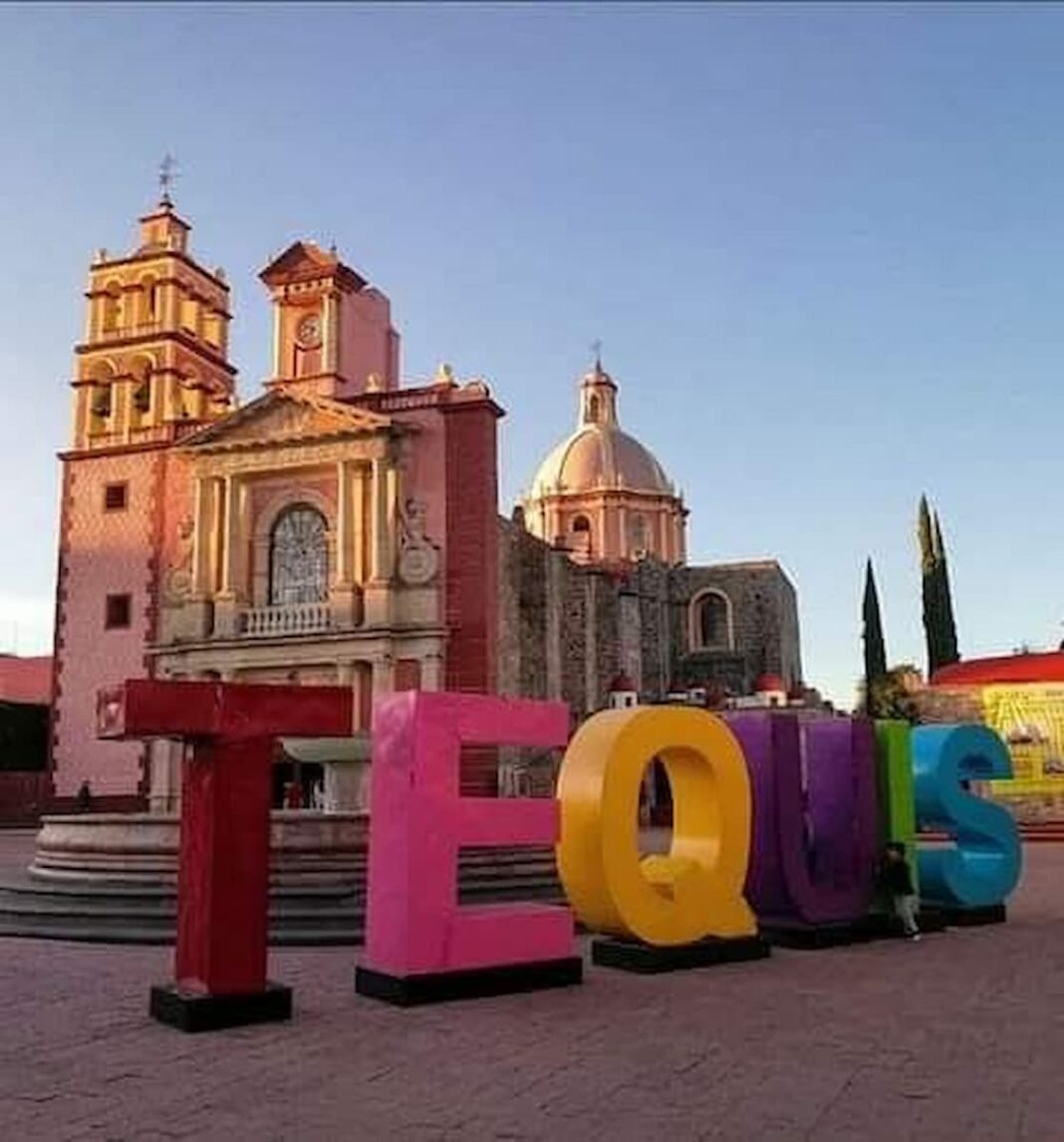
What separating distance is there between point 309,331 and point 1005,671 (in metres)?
19.8

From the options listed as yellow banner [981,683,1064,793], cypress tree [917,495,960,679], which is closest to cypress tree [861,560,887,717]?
cypress tree [917,495,960,679]

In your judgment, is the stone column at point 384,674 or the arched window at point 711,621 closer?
the stone column at point 384,674

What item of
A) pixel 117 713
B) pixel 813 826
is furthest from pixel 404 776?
pixel 813 826

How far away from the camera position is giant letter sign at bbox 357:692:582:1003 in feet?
25.7

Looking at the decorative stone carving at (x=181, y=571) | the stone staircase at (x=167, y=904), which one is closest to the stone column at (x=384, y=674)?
the decorative stone carving at (x=181, y=571)

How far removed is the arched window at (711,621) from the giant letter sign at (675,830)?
108 ft

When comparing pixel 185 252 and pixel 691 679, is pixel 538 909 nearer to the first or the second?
pixel 185 252

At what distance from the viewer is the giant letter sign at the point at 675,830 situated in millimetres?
8883

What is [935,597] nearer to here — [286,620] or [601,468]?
[601,468]

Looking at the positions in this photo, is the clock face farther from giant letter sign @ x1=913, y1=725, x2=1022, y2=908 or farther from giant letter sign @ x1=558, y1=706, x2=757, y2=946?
giant letter sign @ x1=558, y1=706, x2=757, y2=946

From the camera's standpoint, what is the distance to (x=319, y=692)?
7738 mm

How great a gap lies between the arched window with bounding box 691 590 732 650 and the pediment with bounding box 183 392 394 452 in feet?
58.7

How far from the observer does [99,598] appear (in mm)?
30500

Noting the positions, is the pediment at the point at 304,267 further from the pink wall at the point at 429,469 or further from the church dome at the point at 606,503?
the church dome at the point at 606,503
